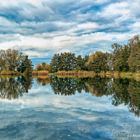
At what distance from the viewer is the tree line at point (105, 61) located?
333ft

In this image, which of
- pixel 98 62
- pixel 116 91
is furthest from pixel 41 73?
pixel 116 91

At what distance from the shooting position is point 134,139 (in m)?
12.2

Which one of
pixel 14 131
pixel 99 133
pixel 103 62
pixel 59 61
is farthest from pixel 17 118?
pixel 59 61

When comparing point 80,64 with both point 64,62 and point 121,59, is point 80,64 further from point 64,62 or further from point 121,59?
point 121,59

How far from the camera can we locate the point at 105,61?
437 ft

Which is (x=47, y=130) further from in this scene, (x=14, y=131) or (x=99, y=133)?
(x=99, y=133)

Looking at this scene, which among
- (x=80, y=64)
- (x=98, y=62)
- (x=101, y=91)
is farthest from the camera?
(x=80, y=64)

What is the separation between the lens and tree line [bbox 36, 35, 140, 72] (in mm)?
101438

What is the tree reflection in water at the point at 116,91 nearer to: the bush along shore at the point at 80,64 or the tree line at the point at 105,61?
the tree line at the point at 105,61

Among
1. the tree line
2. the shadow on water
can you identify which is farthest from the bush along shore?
the shadow on water

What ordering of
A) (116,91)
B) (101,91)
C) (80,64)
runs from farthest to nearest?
(80,64) < (101,91) < (116,91)

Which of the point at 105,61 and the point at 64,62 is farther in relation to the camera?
the point at 64,62

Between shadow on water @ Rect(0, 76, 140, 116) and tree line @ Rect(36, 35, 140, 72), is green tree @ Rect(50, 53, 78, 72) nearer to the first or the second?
tree line @ Rect(36, 35, 140, 72)

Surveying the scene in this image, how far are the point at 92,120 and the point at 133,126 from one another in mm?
2746
